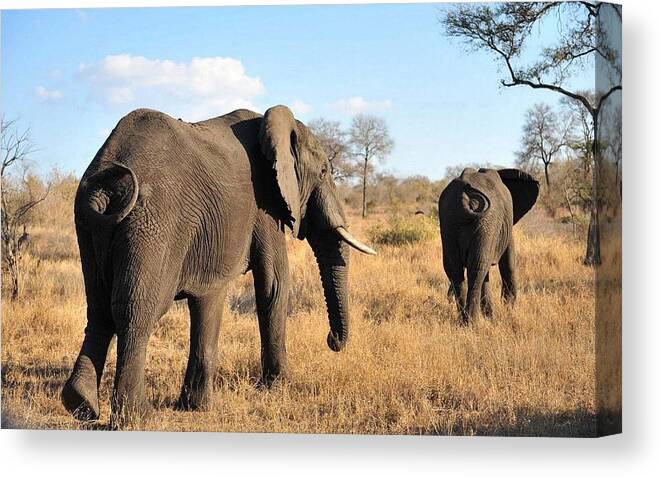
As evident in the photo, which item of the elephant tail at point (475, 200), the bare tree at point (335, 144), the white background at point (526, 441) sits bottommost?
the white background at point (526, 441)

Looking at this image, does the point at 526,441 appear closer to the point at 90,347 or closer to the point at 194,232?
the point at 194,232

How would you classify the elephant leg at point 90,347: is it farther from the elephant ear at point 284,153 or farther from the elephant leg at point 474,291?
the elephant leg at point 474,291

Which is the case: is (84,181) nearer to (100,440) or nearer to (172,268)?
(172,268)

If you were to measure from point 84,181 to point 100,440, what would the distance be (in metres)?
2.02

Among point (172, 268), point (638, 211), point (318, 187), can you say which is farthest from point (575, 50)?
point (172, 268)

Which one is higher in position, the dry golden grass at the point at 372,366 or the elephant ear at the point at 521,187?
the elephant ear at the point at 521,187

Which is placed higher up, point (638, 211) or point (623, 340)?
point (638, 211)

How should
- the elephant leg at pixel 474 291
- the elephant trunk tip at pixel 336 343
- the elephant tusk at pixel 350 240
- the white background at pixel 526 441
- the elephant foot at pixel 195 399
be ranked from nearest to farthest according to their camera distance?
1. the white background at pixel 526 441
2. the elephant foot at pixel 195 399
3. the elephant tusk at pixel 350 240
4. the elephant trunk tip at pixel 336 343
5. the elephant leg at pixel 474 291

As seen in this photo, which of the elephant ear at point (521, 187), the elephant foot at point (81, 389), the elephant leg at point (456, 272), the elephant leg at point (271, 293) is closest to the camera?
the elephant foot at point (81, 389)

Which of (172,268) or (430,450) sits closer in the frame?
(172,268)

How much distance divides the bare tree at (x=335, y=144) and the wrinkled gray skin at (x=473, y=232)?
9.36m

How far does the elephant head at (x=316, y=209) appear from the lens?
313 inches

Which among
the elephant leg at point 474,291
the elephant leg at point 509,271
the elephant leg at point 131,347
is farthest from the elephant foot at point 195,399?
the elephant leg at point 509,271

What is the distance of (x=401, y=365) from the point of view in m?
8.53
